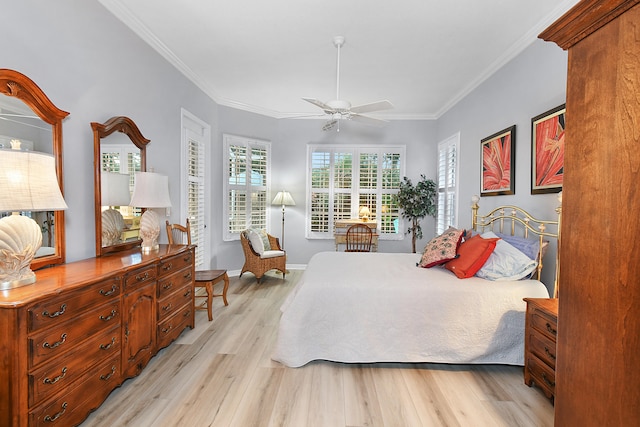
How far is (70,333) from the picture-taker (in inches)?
63.3

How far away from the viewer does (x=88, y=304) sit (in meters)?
1.72

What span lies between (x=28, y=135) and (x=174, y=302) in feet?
5.17

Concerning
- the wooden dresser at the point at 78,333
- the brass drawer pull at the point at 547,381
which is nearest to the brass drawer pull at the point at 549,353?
the brass drawer pull at the point at 547,381

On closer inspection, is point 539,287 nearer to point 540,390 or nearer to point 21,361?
point 540,390

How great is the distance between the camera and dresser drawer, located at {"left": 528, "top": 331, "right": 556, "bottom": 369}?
191cm

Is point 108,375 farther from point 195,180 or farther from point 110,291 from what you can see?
point 195,180

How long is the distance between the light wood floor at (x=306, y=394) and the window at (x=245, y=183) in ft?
8.71

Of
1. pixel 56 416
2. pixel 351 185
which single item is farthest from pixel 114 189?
pixel 351 185

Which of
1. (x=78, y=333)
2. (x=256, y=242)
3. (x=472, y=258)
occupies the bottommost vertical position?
(x=78, y=333)

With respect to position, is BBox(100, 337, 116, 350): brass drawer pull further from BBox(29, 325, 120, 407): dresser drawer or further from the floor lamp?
the floor lamp

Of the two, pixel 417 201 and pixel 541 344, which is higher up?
pixel 417 201

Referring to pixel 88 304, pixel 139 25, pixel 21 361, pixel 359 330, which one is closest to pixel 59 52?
pixel 139 25

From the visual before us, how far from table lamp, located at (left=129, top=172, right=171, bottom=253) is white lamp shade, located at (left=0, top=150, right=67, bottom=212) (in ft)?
3.20

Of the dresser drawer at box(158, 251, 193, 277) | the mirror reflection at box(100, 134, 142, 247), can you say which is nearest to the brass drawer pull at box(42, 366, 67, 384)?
the dresser drawer at box(158, 251, 193, 277)
